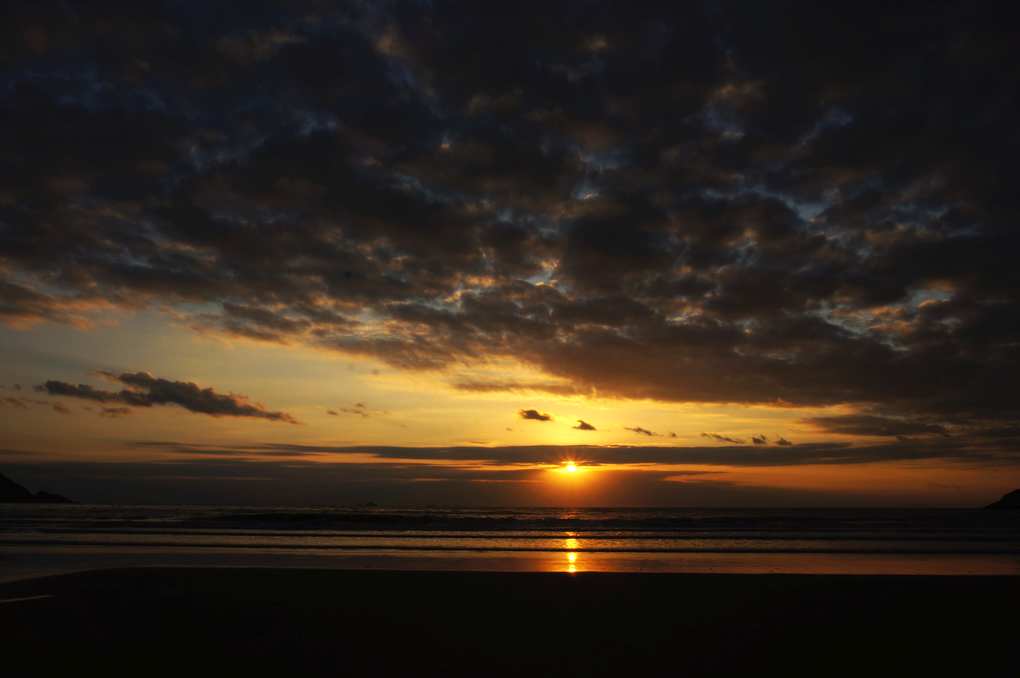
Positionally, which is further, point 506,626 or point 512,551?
point 512,551

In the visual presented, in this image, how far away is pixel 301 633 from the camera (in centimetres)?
1102

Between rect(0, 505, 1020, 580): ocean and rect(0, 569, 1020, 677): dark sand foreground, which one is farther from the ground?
rect(0, 569, 1020, 677): dark sand foreground

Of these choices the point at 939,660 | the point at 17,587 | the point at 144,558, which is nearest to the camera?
the point at 939,660

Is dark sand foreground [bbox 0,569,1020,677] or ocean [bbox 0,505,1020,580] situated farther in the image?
ocean [bbox 0,505,1020,580]

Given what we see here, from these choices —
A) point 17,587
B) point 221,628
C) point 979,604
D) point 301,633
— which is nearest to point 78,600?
point 17,587

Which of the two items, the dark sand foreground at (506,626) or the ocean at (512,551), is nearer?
the dark sand foreground at (506,626)

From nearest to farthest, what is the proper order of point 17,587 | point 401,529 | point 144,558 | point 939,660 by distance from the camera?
1. point 939,660
2. point 17,587
3. point 144,558
4. point 401,529

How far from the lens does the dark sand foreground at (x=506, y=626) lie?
9250mm

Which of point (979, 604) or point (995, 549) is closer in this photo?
point (979, 604)

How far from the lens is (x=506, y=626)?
11.8m

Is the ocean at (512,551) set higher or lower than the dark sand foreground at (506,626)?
lower

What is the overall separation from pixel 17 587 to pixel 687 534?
37.2 metres

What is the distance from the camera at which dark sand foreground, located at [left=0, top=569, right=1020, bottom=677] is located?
30.3ft

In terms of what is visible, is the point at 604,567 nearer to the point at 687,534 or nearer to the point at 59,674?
the point at 59,674
